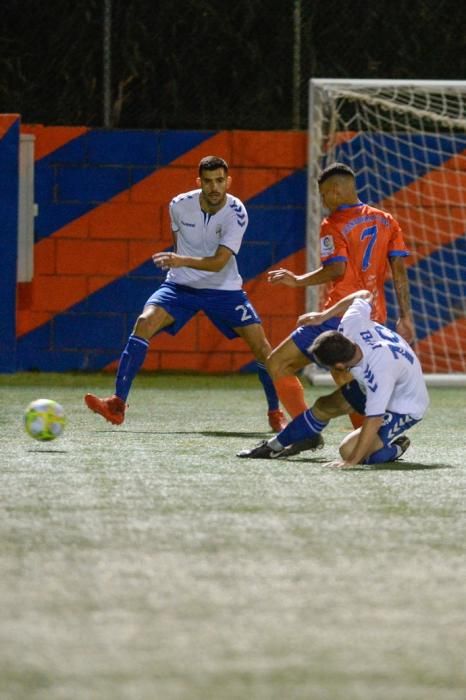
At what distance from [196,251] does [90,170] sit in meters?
3.70

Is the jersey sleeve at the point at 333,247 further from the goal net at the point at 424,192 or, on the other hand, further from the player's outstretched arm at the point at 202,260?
the goal net at the point at 424,192

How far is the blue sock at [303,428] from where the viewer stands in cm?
668

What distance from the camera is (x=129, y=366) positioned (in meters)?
8.03

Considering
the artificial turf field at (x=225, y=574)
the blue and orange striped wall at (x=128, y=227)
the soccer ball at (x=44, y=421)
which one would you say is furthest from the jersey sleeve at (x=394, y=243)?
the blue and orange striped wall at (x=128, y=227)

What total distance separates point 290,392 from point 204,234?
120 centimetres

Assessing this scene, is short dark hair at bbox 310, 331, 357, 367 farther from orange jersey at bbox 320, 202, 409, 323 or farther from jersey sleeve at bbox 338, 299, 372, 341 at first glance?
A: orange jersey at bbox 320, 202, 409, 323

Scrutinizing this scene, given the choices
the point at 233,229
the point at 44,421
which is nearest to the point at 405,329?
the point at 233,229

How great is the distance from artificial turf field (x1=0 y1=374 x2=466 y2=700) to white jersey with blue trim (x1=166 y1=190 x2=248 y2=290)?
127 centimetres

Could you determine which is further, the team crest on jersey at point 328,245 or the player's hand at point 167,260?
the player's hand at point 167,260

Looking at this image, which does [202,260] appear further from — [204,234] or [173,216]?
[173,216]

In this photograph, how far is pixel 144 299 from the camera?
11.8 metres

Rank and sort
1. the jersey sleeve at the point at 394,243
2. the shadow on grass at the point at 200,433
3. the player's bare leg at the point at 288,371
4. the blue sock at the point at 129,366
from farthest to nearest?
the blue sock at the point at 129,366, the shadow on grass at the point at 200,433, the jersey sleeve at the point at 394,243, the player's bare leg at the point at 288,371

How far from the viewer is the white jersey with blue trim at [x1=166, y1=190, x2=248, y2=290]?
323 inches

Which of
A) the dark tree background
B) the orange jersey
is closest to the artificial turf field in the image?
the orange jersey
